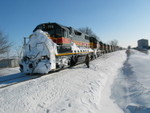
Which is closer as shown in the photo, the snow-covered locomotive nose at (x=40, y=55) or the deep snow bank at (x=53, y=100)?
the deep snow bank at (x=53, y=100)

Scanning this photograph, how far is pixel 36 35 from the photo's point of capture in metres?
7.96

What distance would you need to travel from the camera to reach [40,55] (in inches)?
297

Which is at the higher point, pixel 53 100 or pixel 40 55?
pixel 40 55

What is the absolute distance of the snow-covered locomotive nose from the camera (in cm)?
728

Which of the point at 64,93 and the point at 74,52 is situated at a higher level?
the point at 74,52

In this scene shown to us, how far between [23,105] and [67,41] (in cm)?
688

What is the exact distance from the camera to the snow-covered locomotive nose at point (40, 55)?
7.28 m

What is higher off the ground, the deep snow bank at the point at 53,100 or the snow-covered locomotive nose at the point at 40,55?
the snow-covered locomotive nose at the point at 40,55

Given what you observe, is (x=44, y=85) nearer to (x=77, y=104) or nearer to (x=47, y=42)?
(x=77, y=104)

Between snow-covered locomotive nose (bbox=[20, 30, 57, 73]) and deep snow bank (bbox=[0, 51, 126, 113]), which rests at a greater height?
snow-covered locomotive nose (bbox=[20, 30, 57, 73])

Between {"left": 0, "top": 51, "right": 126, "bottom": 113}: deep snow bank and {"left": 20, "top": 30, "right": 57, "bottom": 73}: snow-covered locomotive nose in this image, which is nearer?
{"left": 0, "top": 51, "right": 126, "bottom": 113}: deep snow bank

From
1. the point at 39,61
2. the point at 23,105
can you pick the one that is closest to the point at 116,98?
the point at 23,105

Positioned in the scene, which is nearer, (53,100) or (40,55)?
(53,100)

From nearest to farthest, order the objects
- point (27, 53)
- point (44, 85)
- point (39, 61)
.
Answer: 1. point (44, 85)
2. point (39, 61)
3. point (27, 53)
